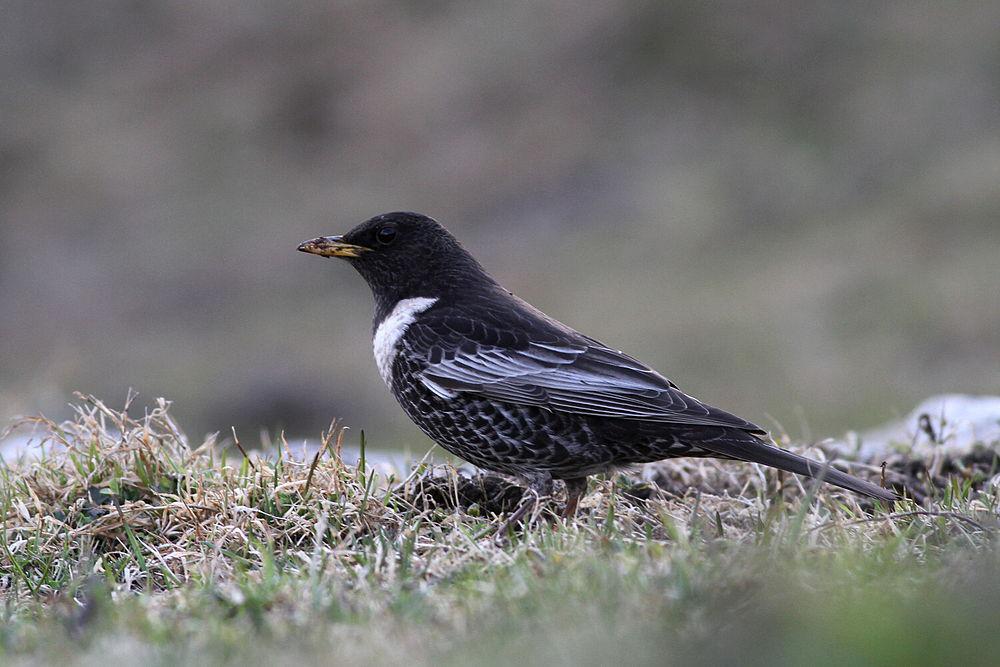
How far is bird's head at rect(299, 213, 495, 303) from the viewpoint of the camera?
18.8ft

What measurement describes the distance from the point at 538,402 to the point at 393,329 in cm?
85

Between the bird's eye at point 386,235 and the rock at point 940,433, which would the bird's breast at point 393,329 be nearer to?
the bird's eye at point 386,235

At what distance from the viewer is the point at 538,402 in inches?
196

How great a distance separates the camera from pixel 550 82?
830 inches

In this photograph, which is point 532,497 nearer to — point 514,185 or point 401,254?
point 401,254

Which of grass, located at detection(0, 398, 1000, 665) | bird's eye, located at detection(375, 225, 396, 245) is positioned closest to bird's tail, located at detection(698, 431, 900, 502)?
grass, located at detection(0, 398, 1000, 665)

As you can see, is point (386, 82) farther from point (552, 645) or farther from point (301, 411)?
point (552, 645)

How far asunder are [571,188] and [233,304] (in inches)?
212

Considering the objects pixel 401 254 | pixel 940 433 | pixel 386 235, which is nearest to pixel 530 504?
pixel 401 254

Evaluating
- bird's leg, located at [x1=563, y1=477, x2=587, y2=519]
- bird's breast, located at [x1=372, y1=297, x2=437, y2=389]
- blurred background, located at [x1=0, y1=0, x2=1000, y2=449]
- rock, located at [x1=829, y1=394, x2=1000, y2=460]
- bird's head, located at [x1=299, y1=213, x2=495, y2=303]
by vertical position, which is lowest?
bird's leg, located at [x1=563, y1=477, x2=587, y2=519]

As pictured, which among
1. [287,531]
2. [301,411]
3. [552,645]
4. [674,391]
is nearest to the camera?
[552,645]

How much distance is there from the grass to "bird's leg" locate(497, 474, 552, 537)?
106mm

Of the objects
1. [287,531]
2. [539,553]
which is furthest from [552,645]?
[287,531]

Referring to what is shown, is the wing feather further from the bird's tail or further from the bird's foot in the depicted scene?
the bird's foot
